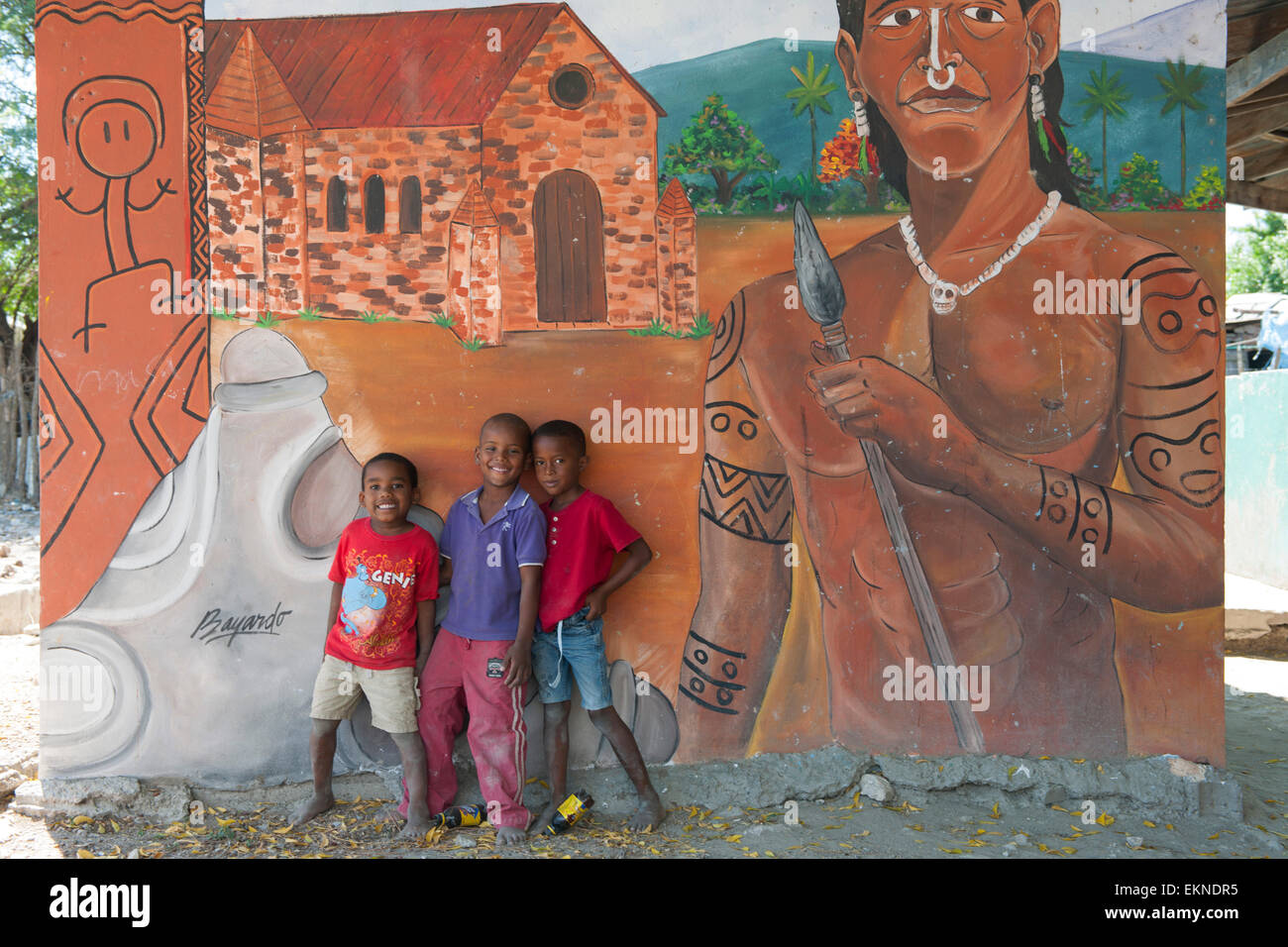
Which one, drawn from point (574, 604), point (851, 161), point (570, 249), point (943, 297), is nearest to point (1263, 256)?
point (943, 297)

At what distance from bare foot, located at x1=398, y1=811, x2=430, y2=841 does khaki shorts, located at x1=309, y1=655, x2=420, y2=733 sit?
1.10 feet

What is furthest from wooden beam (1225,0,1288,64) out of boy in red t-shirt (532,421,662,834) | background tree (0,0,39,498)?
background tree (0,0,39,498)

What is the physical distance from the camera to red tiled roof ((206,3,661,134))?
3545 millimetres

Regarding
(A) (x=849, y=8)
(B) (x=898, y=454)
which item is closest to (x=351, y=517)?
(B) (x=898, y=454)

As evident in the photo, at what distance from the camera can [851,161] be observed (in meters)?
3.54

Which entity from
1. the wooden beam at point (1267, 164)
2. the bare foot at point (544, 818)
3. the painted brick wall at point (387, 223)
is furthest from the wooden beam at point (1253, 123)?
the bare foot at point (544, 818)

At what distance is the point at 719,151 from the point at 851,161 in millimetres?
565

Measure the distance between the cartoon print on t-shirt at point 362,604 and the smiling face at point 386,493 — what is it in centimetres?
21

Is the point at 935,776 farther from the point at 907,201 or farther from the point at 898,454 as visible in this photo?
→ the point at 907,201

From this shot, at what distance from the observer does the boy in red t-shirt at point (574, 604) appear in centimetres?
336

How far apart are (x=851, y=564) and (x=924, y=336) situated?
1.02 metres

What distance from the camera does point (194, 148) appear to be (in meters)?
3.58

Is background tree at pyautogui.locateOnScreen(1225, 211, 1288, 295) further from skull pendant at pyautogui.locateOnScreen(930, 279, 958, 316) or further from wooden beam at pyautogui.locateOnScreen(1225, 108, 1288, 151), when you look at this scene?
skull pendant at pyautogui.locateOnScreen(930, 279, 958, 316)

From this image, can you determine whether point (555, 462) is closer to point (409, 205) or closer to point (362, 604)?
point (362, 604)
